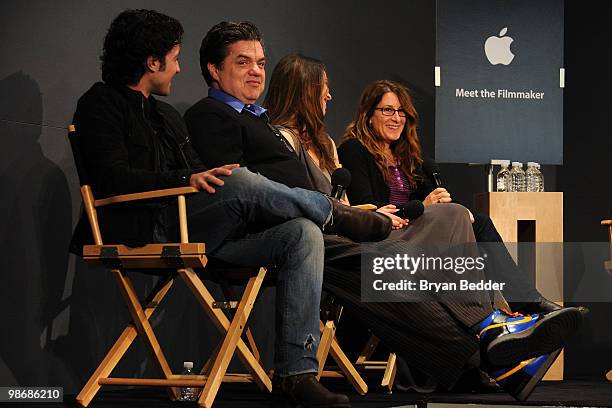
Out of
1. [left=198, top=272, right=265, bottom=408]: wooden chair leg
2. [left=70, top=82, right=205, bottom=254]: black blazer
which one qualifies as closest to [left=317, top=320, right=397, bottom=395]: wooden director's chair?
[left=198, top=272, right=265, bottom=408]: wooden chair leg

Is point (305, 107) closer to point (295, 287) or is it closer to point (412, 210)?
point (412, 210)

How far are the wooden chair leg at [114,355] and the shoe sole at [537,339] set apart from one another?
3.92 ft

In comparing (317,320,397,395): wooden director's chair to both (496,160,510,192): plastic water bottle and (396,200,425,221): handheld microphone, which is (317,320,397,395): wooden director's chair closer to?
(396,200,425,221): handheld microphone

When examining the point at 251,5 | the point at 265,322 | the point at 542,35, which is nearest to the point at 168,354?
the point at 265,322

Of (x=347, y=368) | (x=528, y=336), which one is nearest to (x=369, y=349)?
(x=347, y=368)

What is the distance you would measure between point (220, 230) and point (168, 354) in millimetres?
1457

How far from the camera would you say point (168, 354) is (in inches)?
190

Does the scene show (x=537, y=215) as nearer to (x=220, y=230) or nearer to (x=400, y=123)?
(x=400, y=123)

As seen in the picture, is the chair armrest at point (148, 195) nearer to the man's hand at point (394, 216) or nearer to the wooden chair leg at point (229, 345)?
the wooden chair leg at point (229, 345)

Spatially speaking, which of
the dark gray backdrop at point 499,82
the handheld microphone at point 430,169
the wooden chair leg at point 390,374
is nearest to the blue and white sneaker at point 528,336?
the wooden chair leg at point 390,374

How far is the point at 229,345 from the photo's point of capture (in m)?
3.58

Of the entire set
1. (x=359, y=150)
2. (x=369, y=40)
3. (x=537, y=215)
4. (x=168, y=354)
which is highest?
(x=369, y=40)

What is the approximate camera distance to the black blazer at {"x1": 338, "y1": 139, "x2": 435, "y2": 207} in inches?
185

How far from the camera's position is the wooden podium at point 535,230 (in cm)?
544
